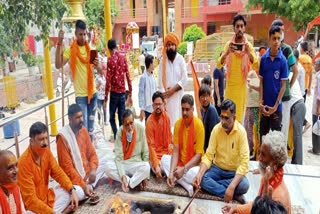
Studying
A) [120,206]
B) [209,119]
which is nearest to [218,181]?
[209,119]

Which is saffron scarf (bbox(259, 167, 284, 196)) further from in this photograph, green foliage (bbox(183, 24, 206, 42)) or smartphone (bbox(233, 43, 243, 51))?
green foliage (bbox(183, 24, 206, 42))

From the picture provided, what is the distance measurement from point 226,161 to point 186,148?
579 mm

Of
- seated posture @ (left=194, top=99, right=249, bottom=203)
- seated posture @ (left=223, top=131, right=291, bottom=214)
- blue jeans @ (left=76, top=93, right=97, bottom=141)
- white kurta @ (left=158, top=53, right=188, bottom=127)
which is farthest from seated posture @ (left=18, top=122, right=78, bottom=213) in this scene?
white kurta @ (left=158, top=53, right=188, bottom=127)

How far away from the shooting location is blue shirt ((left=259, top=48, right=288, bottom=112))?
4645 millimetres

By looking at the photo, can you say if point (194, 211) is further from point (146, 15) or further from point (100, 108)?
point (146, 15)

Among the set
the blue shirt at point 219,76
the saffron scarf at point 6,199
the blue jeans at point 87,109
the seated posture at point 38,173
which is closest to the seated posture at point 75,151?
the seated posture at point 38,173

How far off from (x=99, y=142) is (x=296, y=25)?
45.8 ft

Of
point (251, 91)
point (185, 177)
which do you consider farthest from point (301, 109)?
point (185, 177)

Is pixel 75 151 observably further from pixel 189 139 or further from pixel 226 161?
pixel 226 161

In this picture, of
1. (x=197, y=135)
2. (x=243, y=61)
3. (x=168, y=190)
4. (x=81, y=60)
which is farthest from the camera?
(x=81, y=60)

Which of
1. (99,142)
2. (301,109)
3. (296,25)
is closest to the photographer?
(301,109)

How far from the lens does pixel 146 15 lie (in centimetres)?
3020

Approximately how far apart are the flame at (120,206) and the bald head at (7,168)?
1.24 m

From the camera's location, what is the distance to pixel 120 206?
12.6 feet
